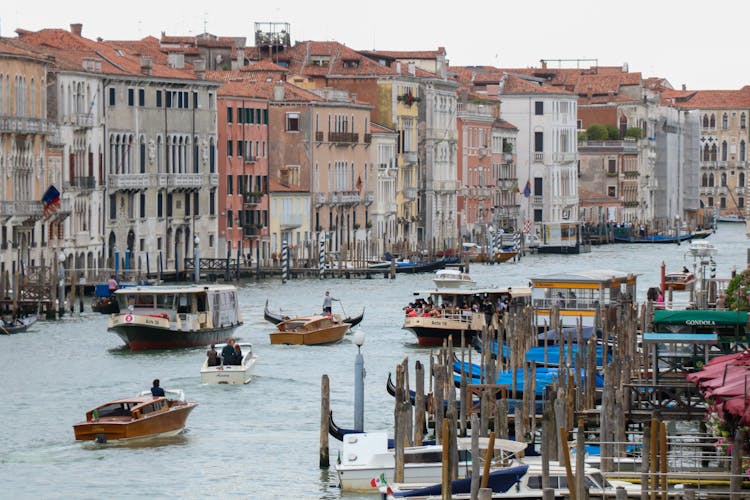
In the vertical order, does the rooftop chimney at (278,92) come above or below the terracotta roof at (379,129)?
above

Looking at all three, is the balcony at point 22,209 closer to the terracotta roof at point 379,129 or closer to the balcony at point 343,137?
the balcony at point 343,137

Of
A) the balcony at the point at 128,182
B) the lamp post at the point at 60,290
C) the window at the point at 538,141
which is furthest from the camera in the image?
the window at the point at 538,141

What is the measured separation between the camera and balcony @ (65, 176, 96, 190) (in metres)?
50.1

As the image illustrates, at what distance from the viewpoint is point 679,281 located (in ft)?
→ 138

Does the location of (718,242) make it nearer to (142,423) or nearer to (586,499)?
(142,423)

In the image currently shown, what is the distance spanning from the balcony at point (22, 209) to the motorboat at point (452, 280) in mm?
7916

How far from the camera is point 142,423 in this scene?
23500 millimetres

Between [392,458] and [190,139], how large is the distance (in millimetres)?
37972

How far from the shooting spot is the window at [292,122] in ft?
206

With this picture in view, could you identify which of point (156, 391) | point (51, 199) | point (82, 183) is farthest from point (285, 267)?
point (156, 391)

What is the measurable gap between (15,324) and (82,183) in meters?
14.7

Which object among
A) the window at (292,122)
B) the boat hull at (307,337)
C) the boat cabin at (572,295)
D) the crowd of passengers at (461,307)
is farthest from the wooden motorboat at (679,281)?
the window at (292,122)

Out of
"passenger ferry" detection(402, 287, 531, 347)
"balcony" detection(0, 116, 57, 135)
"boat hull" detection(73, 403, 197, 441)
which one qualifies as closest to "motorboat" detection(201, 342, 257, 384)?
"boat hull" detection(73, 403, 197, 441)

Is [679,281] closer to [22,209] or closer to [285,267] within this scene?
[22,209]
